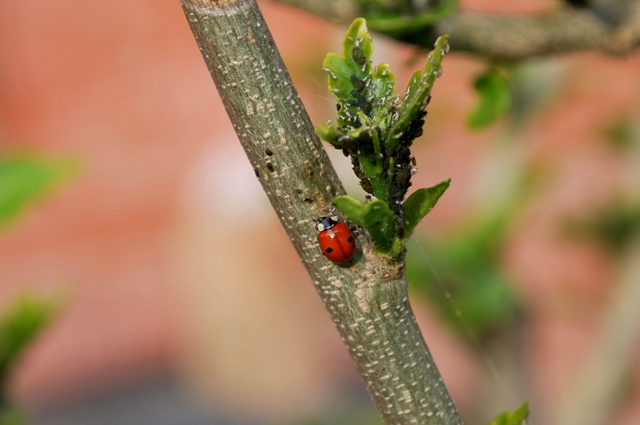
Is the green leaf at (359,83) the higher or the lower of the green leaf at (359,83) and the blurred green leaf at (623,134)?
the lower

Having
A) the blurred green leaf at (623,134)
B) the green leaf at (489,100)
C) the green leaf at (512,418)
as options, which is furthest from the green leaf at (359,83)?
the blurred green leaf at (623,134)

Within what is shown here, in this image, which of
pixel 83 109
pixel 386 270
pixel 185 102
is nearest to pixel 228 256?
pixel 185 102

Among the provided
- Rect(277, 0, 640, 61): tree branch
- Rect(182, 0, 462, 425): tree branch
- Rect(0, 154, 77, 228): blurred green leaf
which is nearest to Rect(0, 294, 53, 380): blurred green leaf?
Rect(0, 154, 77, 228): blurred green leaf

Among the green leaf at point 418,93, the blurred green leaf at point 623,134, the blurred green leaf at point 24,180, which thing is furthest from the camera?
the blurred green leaf at point 623,134

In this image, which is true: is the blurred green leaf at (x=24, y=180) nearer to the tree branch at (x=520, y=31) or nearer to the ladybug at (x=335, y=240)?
the tree branch at (x=520, y=31)

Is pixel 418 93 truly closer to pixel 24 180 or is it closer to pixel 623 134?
pixel 24 180

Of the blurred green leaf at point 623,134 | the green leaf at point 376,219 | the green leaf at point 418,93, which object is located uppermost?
the blurred green leaf at point 623,134
